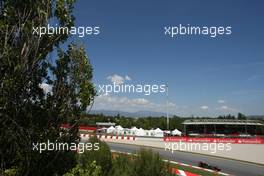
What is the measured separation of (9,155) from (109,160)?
4932 millimetres

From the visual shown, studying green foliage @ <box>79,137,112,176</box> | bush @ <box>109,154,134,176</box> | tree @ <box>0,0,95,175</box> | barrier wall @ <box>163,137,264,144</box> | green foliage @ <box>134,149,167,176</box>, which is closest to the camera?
tree @ <box>0,0,95,175</box>

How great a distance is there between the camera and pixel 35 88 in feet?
22.8

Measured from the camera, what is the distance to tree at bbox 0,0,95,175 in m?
6.45

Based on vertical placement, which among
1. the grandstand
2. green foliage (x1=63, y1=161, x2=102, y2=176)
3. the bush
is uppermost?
the grandstand

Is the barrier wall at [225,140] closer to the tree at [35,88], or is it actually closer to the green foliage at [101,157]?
the green foliage at [101,157]

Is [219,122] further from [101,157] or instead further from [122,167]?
[122,167]

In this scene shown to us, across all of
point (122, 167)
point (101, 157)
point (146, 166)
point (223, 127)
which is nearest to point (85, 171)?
point (146, 166)

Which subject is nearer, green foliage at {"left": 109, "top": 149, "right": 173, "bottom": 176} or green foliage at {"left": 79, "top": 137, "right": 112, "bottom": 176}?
green foliage at {"left": 109, "top": 149, "right": 173, "bottom": 176}

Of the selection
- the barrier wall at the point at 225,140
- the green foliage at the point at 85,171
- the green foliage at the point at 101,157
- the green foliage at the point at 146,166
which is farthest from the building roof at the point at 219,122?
the green foliage at the point at 85,171

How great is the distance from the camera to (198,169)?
19.4 m

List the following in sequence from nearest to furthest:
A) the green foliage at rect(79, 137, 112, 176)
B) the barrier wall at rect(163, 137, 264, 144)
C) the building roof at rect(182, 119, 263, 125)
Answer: the green foliage at rect(79, 137, 112, 176) < the barrier wall at rect(163, 137, 264, 144) < the building roof at rect(182, 119, 263, 125)

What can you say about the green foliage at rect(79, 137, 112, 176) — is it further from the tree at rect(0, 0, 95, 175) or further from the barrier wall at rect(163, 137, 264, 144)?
the barrier wall at rect(163, 137, 264, 144)

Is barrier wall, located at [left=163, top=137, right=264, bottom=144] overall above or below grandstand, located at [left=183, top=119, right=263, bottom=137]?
below

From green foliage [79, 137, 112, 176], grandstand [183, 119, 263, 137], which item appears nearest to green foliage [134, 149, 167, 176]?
green foliage [79, 137, 112, 176]
